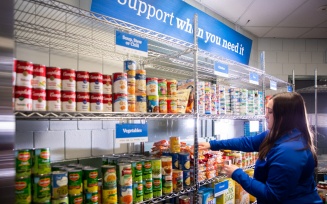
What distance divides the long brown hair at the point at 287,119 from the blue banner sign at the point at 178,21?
1410 mm

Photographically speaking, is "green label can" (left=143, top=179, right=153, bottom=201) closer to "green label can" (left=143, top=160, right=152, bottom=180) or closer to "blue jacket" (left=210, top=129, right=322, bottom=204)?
"green label can" (left=143, top=160, right=152, bottom=180)

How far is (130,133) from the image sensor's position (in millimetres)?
1687

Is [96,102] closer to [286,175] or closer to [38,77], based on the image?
[38,77]

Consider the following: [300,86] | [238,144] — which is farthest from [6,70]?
[300,86]

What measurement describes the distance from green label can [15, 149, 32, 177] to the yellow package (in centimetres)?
186

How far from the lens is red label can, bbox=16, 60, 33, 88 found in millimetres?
1155

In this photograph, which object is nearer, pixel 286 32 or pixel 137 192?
pixel 137 192

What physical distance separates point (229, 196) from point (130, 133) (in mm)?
1488

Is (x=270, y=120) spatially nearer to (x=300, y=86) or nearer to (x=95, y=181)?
(x=95, y=181)

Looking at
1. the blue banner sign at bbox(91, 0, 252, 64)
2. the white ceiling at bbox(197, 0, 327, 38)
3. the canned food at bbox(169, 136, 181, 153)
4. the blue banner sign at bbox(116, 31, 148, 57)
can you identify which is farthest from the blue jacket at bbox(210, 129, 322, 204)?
the white ceiling at bbox(197, 0, 327, 38)

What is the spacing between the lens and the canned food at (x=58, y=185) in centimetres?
128

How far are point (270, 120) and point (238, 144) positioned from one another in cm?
57

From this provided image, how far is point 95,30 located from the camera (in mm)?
2127

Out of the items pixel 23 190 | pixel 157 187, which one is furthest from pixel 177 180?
pixel 23 190
